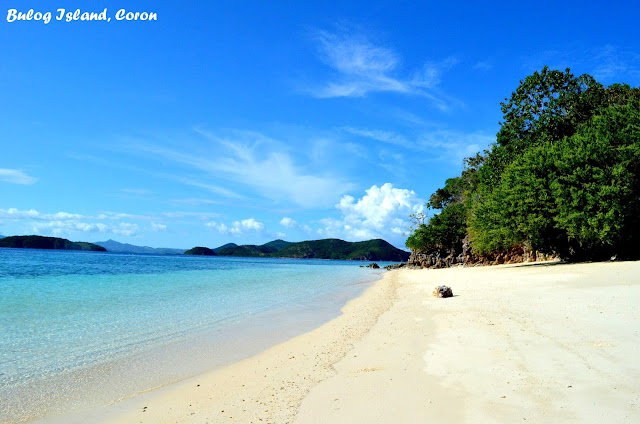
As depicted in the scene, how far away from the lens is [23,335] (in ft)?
35.5

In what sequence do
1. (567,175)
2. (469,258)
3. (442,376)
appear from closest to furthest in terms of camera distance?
(442,376), (567,175), (469,258)

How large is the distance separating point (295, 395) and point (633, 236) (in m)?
26.2

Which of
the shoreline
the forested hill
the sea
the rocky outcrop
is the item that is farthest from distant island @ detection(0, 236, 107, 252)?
the shoreline

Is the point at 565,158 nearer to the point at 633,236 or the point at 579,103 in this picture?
the point at 633,236

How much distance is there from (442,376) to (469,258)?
4809 centimetres

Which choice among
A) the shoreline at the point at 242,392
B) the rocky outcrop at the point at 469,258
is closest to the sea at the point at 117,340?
the shoreline at the point at 242,392

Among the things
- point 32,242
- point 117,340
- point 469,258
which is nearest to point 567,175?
point 117,340

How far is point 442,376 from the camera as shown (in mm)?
6113

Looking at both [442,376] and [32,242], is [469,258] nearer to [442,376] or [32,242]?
[442,376]

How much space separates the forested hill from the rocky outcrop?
0.40 meters

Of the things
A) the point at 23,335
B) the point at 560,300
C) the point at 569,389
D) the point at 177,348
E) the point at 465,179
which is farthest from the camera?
the point at 465,179

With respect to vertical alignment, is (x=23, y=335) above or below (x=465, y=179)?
below

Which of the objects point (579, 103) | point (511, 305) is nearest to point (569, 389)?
point (511, 305)

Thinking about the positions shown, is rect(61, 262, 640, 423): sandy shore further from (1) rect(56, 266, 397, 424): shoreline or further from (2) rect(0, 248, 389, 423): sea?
(2) rect(0, 248, 389, 423): sea
